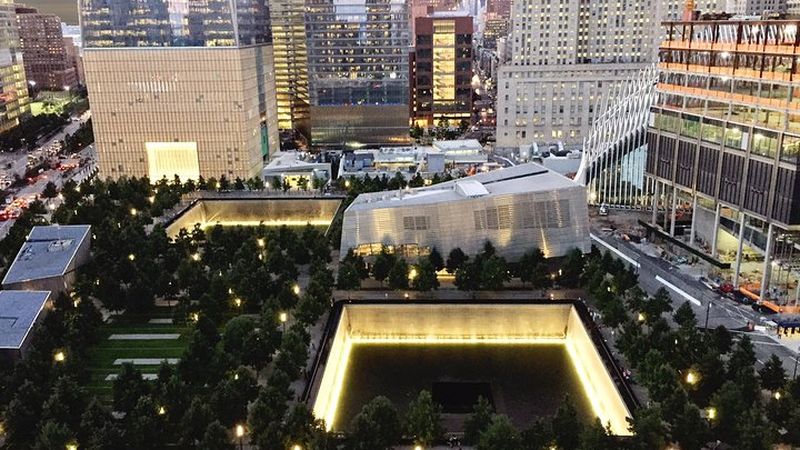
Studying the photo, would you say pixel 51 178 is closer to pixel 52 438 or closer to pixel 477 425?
pixel 52 438

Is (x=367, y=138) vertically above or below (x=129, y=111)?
below

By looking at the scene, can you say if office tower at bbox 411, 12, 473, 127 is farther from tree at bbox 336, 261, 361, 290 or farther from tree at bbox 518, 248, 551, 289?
tree at bbox 336, 261, 361, 290

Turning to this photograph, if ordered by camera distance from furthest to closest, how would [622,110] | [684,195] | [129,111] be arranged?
[129,111], [622,110], [684,195]

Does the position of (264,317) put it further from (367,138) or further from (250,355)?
(367,138)

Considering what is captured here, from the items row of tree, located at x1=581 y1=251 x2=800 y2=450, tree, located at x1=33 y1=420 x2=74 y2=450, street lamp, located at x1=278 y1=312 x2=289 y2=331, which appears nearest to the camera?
tree, located at x1=33 y1=420 x2=74 y2=450

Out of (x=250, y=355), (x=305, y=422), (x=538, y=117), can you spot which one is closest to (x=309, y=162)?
(x=538, y=117)

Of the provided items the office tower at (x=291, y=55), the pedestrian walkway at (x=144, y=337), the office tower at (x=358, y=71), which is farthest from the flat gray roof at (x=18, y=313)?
the office tower at (x=291, y=55)

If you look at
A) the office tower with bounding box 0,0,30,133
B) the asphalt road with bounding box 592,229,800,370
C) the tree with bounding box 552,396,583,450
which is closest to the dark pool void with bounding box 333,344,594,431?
the tree with bounding box 552,396,583,450
